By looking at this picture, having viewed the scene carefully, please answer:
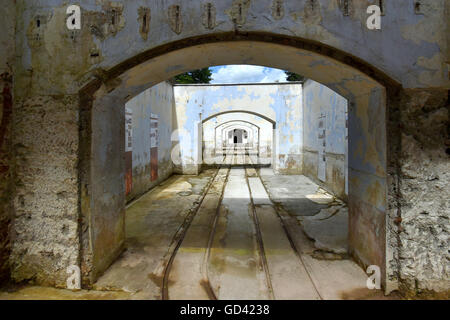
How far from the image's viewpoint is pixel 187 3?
2.52m

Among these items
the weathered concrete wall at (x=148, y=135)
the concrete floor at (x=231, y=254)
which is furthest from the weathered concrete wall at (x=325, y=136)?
the weathered concrete wall at (x=148, y=135)

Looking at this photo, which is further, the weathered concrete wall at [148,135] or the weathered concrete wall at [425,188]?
the weathered concrete wall at [148,135]

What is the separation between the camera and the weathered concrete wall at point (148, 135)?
6.55m

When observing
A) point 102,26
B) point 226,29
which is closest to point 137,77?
point 102,26

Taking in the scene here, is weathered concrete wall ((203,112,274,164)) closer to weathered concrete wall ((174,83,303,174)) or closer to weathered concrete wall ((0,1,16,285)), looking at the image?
weathered concrete wall ((174,83,303,174))

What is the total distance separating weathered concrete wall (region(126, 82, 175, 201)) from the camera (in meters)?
6.55

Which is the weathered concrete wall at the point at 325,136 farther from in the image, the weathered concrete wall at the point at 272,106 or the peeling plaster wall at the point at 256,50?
the peeling plaster wall at the point at 256,50

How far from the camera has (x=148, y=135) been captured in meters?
7.64

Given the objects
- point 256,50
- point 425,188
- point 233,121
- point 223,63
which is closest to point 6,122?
point 223,63

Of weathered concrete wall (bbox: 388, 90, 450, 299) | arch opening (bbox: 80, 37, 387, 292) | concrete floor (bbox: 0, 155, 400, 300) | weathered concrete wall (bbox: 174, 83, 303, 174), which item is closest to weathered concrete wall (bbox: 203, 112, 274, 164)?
weathered concrete wall (bbox: 174, 83, 303, 174)

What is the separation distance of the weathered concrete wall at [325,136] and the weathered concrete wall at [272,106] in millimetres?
426

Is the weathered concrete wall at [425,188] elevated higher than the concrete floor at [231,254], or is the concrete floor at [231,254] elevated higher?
the weathered concrete wall at [425,188]

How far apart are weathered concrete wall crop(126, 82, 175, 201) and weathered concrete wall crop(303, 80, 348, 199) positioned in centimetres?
493

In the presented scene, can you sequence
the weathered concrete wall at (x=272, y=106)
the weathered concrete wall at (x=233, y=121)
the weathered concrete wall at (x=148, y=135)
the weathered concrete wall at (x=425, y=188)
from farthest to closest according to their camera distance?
the weathered concrete wall at (x=233, y=121), the weathered concrete wall at (x=272, y=106), the weathered concrete wall at (x=148, y=135), the weathered concrete wall at (x=425, y=188)
